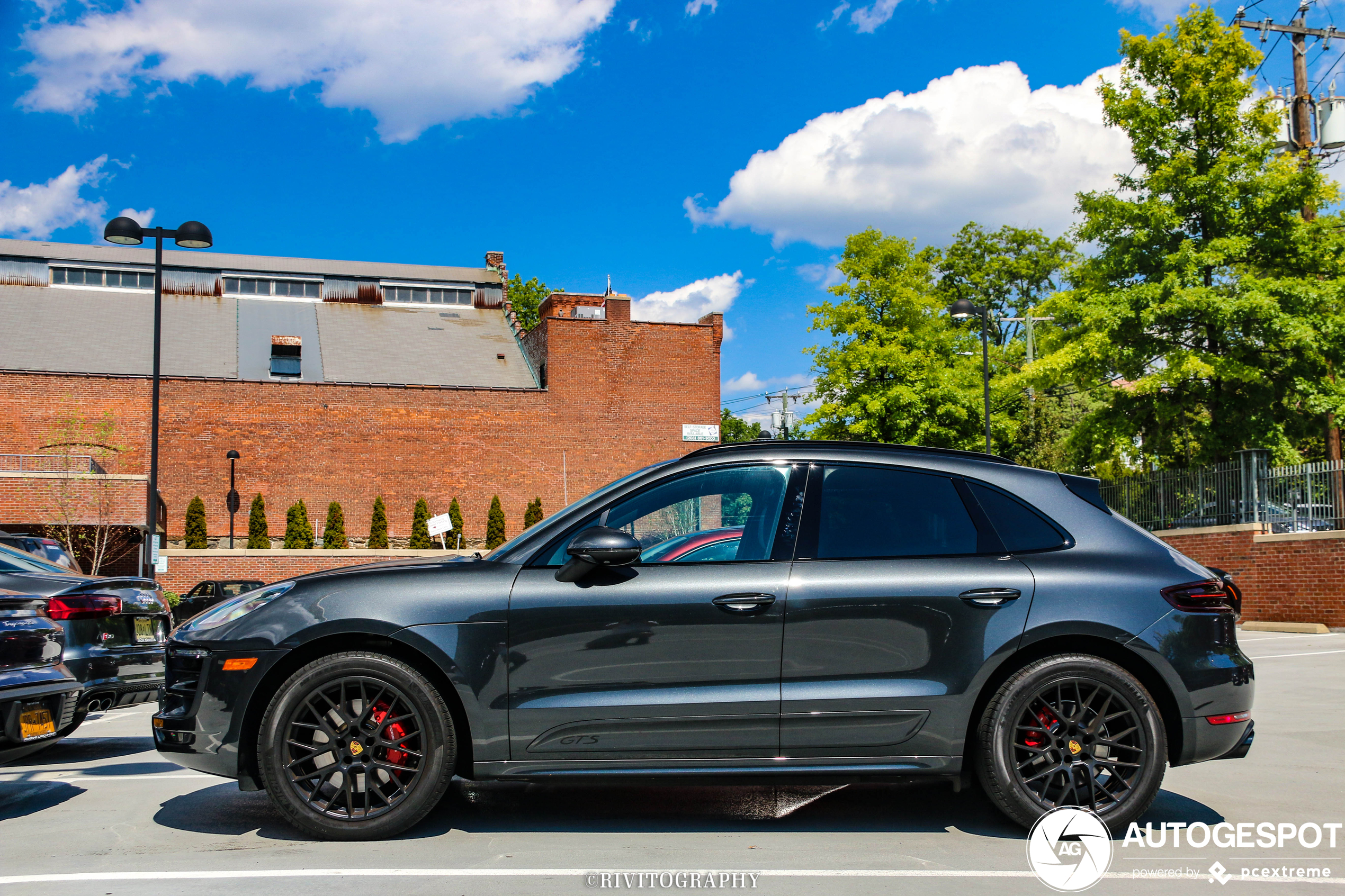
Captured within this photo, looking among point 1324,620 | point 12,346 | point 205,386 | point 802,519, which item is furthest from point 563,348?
point 802,519

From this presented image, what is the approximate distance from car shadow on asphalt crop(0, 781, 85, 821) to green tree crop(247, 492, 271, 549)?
32.9 meters

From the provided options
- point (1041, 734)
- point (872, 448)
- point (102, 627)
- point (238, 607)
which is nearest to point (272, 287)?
point (102, 627)

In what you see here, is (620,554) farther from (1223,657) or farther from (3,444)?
(3,444)

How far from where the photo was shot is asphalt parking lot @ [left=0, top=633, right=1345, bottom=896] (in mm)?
4121

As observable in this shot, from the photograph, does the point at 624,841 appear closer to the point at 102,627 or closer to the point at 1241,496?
the point at 102,627

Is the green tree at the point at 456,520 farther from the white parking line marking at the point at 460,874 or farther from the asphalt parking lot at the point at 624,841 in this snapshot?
the white parking line marking at the point at 460,874

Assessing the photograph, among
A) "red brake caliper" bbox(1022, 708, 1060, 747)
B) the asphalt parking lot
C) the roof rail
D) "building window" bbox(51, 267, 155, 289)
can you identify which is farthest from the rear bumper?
"building window" bbox(51, 267, 155, 289)

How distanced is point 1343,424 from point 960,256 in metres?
38.9

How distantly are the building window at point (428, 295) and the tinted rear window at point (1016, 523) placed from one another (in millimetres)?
48647

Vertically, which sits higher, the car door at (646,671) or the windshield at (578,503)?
the windshield at (578,503)

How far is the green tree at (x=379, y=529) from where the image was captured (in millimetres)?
40188

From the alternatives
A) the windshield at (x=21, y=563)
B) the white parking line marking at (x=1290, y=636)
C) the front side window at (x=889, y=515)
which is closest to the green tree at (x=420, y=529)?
the white parking line marking at (x=1290, y=636)

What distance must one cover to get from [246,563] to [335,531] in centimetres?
407

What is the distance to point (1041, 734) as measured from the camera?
4.70 meters
